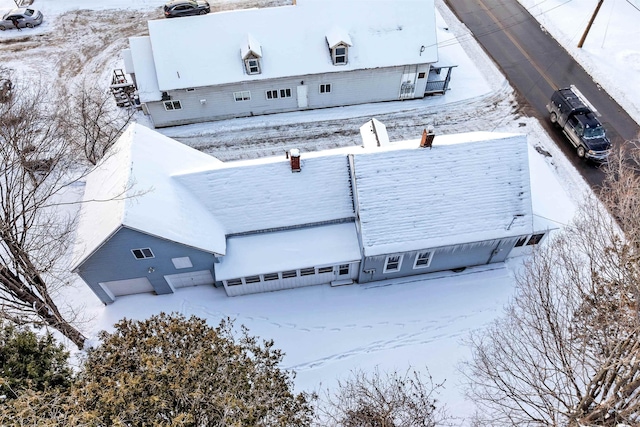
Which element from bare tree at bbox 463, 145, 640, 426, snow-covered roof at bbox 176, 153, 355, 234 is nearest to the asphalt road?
bare tree at bbox 463, 145, 640, 426

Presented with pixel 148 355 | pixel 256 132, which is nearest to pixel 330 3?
pixel 256 132

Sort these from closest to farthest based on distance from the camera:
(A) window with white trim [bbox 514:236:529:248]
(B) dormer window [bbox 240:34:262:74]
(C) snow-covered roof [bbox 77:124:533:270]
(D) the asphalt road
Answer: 1. (C) snow-covered roof [bbox 77:124:533:270]
2. (A) window with white trim [bbox 514:236:529:248]
3. (B) dormer window [bbox 240:34:262:74]
4. (D) the asphalt road

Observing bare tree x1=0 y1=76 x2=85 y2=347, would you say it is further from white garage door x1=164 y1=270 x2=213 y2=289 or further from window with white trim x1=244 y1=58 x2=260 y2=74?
window with white trim x1=244 y1=58 x2=260 y2=74

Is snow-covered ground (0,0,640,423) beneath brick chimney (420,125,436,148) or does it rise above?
beneath

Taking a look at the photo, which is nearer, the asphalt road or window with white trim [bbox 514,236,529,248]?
window with white trim [bbox 514,236,529,248]

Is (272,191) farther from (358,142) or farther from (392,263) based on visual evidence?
(358,142)

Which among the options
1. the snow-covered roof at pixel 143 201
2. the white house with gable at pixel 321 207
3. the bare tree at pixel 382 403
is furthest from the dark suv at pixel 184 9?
the bare tree at pixel 382 403
